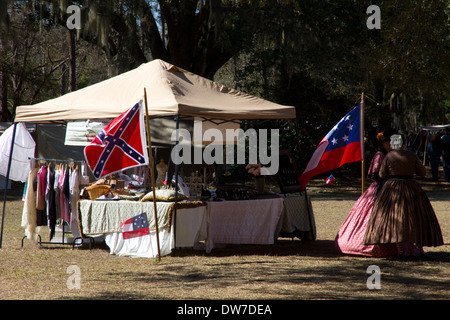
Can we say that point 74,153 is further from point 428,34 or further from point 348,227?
point 428,34

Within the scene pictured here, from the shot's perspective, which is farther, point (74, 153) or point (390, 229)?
point (74, 153)

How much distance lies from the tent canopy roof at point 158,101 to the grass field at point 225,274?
1.99 m

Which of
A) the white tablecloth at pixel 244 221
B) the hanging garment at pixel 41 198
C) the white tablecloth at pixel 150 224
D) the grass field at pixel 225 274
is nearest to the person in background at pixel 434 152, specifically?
the grass field at pixel 225 274

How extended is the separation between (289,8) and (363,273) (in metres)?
11.4

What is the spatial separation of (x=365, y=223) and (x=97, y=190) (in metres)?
3.99

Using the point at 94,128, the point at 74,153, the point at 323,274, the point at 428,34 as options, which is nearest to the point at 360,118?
the point at 323,274

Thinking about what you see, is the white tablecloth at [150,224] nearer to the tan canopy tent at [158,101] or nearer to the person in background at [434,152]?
the tan canopy tent at [158,101]

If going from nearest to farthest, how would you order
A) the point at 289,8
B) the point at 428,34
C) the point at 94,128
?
1. the point at 94,128
2. the point at 289,8
3. the point at 428,34

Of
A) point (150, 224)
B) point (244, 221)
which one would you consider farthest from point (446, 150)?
point (150, 224)

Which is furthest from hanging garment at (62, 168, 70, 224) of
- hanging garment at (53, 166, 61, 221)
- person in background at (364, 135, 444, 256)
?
person in background at (364, 135, 444, 256)

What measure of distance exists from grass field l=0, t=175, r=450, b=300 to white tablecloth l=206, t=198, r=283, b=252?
0.21 meters

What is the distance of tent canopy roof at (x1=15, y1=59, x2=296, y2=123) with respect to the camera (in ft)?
29.0

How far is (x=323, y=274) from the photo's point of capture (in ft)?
23.3

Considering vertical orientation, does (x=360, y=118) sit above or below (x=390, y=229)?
above
